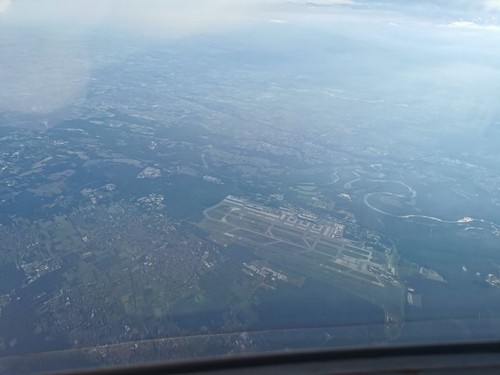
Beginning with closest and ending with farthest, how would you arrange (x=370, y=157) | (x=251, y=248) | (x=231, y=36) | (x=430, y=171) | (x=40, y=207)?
(x=251, y=248), (x=40, y=207), (x=430, y=171), (x=370, y=157), (x=231, y=36)

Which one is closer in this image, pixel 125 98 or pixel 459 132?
pixel 459 132

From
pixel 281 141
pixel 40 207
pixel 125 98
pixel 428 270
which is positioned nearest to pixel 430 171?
pixel 281 141

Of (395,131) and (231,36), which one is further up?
(395,131)

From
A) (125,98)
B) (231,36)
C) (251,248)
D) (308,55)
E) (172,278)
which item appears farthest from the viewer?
(231,36)

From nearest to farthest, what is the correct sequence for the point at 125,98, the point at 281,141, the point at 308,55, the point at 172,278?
the point at 172,278 < the point at 281,141 < the point at 125,98 < the point at 308,55

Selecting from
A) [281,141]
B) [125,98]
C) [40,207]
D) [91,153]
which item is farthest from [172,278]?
[125,98]

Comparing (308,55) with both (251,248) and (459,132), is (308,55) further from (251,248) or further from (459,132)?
(251,248)

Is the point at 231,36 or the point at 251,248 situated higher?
the point at 251,248

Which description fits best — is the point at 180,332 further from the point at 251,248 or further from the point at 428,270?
the point at 428,270

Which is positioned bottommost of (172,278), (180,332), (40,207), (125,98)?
(125,98)
